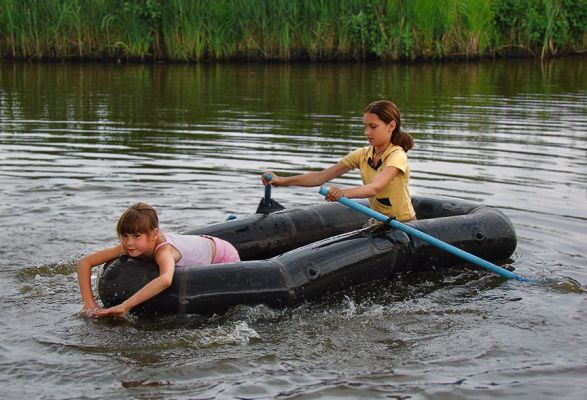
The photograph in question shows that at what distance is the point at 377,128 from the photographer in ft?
23.4

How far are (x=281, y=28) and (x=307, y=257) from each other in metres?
15.2

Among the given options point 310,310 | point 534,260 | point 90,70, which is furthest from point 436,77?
point 310,310

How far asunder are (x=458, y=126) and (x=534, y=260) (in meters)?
6.11

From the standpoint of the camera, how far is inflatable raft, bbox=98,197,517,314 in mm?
6180

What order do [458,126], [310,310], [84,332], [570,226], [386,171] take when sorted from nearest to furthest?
1. [84,332]
2. [310,310]
3. [386,171]
4. [570,226]
5. [458,126]

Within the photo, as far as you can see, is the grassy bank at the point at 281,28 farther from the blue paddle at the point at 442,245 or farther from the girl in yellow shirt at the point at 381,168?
the blue paddle at the point at 442,245

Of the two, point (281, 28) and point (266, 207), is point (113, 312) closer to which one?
point (266, 207)

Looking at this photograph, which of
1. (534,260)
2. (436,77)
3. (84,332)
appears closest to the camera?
(84,332)

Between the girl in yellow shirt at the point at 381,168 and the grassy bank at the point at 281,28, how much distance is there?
45.1 feet

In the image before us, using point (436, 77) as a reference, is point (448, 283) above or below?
below

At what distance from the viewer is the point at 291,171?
10695 mm

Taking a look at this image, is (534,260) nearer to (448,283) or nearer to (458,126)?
(448,283)

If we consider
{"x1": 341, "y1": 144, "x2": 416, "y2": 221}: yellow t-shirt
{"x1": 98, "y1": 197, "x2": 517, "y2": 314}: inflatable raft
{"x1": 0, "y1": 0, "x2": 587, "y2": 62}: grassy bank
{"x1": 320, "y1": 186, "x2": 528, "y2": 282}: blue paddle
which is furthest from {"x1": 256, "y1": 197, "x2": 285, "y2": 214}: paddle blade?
{"x1": 0, "y1": 0, "x2": 587, "y2": 62}: grassy bank

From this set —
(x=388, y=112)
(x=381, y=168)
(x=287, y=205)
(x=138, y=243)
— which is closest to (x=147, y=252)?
(x=138, y=243)
